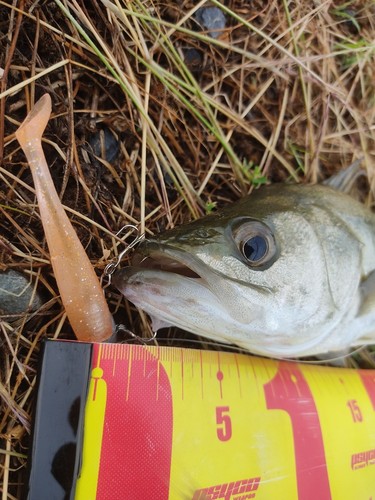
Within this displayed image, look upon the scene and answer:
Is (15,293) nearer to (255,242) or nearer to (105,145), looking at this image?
(105,145)

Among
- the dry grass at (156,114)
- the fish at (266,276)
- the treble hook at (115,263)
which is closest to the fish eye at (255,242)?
the fish at (266,276)

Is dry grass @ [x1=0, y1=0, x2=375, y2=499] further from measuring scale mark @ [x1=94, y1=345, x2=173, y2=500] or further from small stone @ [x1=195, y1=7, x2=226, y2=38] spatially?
measuring scale mark @ [x1=94, y1=345, x2=173, y2=500]

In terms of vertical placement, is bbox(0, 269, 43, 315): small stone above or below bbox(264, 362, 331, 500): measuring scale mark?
above

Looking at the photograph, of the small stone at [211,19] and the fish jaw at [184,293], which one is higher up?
the small stone at [211,19]

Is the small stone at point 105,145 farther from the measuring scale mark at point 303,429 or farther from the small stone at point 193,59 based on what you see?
the measuring scale mark at point 303,429

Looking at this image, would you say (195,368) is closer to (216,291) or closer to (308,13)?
(216,291)

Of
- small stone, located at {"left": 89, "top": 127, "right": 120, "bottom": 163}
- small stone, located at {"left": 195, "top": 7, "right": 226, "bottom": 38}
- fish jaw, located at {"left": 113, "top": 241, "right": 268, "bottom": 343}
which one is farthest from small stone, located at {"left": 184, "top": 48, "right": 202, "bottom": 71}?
Result: fish jaw, located at {"left": 113, "top": 241, "right": 268, "bottom": 343}

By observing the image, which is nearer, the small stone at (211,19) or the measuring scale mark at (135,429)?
the measuring scale mark at (135,429)

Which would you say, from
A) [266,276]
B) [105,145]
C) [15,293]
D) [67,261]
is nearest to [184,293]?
[266,276]
